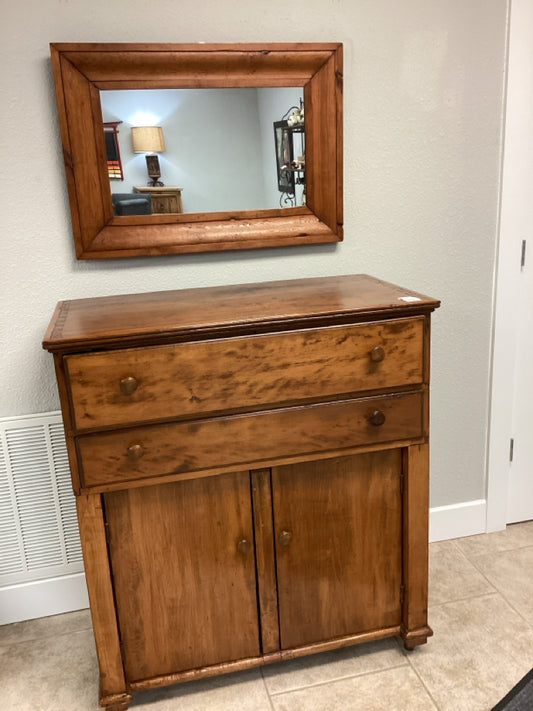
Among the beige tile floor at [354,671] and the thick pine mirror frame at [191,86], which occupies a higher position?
the thick pine mirror frame at [191,86]

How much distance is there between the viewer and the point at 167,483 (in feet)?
5.21

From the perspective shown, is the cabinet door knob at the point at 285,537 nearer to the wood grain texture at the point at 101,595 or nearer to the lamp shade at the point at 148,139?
the wood grain texture at the point at 101,595

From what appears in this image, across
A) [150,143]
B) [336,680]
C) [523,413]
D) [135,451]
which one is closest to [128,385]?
[135,451]

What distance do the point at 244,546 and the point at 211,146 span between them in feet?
3.77

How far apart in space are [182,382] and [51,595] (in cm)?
110

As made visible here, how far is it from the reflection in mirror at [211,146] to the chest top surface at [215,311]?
283mm

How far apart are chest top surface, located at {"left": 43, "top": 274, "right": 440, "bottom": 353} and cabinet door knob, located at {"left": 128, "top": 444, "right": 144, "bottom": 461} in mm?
251

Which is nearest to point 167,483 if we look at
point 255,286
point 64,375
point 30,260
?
point 64,375

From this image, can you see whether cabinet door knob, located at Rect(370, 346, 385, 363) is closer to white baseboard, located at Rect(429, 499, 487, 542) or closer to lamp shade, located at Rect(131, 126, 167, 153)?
lamp shade, located at Rect(131, 126, 167, 153)

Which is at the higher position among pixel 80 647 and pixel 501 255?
pixel 501 255

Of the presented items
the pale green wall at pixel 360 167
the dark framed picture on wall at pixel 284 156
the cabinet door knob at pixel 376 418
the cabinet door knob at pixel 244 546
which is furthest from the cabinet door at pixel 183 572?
the dark framed picture on wall at pixel 284 156

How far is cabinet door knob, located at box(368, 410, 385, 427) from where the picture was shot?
1.64 metres

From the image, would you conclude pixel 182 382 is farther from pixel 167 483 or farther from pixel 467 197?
pixel 467 197

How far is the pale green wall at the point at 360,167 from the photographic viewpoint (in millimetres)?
1761
